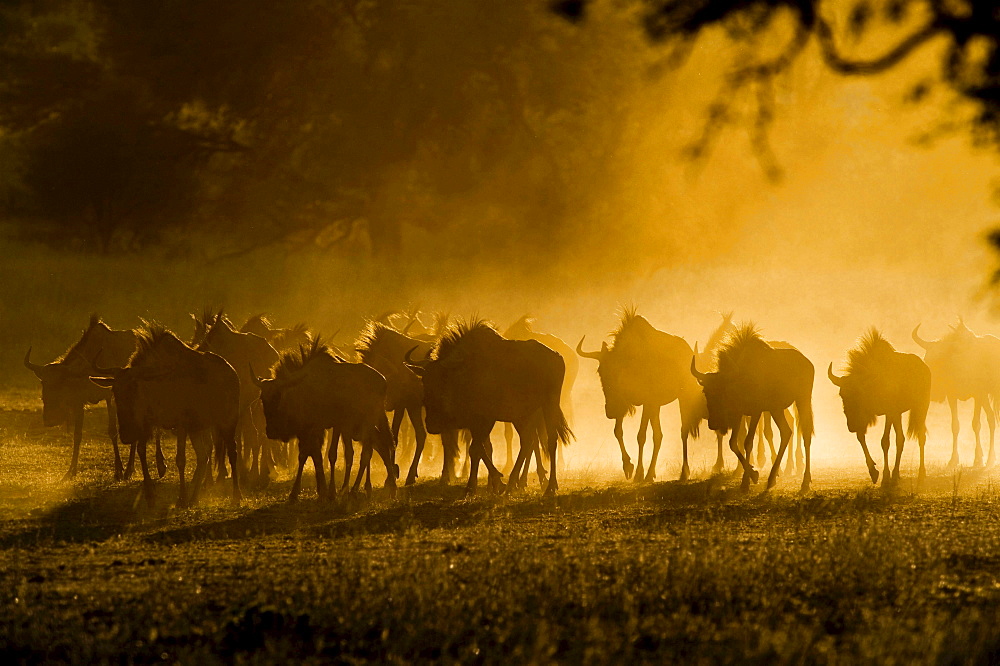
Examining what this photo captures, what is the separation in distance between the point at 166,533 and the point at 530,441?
267 inches

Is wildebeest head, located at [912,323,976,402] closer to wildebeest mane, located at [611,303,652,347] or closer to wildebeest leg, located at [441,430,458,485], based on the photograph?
wildebeest mane, located at [611,303,652,347]

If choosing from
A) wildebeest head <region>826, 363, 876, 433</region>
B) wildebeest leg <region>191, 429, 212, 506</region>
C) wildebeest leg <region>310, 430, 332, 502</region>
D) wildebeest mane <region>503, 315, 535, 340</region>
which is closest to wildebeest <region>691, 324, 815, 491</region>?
wildebeest head <region>826, 363, 876, 433</region>

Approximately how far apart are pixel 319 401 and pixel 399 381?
3166 millimetres

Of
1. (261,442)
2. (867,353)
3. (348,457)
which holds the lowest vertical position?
(348,457)

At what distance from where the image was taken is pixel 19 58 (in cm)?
4291

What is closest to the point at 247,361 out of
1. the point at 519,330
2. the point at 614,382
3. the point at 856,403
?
the point at 519,330

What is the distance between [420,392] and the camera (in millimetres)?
19250

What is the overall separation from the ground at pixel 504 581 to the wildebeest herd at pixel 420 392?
3.93 ft

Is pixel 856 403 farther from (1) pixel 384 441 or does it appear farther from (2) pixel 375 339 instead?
(2) pixel 375 339

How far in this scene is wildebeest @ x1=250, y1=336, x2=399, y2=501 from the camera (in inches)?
629

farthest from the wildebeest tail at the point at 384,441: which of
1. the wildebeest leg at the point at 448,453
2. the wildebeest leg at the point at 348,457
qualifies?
the wildebeest leg at the point at 448,453

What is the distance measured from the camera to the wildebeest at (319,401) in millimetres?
15984

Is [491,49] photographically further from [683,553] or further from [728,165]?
[683,553]

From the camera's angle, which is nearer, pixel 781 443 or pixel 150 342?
pixel 150 342
